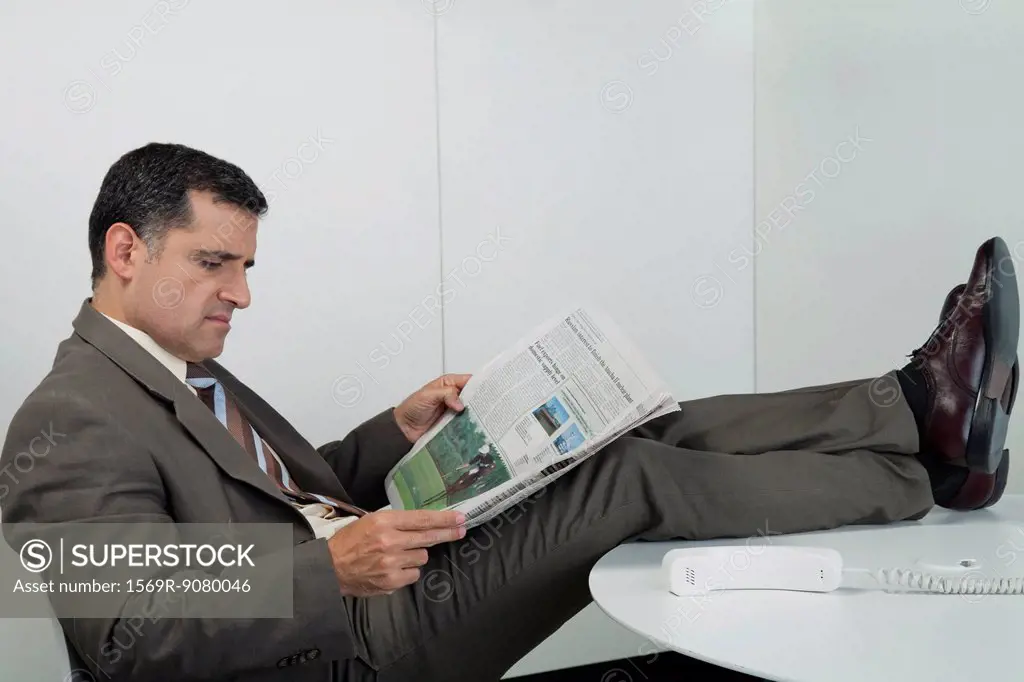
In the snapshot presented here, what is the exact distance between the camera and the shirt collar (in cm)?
150

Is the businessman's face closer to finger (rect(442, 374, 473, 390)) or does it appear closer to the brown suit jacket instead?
the brown suit jacket

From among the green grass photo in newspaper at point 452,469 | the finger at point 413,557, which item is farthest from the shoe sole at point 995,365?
the finger at point 413,557

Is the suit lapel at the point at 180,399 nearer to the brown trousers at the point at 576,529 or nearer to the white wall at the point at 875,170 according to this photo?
the brown trousers at the point at 576,529

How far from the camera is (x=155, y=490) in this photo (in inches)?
51.9

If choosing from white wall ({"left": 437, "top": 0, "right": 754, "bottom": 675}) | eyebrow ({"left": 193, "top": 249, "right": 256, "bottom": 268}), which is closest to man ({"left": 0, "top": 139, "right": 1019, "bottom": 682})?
eyebrow ({"left": 193, "top": 249, "right": 256, "bottom": 268})

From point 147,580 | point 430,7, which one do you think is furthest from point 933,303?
point 147,580

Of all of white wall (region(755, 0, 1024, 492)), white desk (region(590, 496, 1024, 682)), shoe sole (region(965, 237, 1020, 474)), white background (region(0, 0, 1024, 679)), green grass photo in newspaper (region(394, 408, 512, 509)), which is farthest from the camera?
white wall (region(755, 0, 1024, 492))

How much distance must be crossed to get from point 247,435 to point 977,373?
3.86ft

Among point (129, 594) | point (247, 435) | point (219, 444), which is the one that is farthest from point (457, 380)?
point (129, 594)

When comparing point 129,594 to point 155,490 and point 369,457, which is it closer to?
point 155,490

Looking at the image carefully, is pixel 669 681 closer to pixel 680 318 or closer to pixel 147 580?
pixel 680 318

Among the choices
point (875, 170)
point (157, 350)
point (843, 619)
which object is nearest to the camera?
point (843, 619)

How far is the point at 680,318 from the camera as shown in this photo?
10.1ft

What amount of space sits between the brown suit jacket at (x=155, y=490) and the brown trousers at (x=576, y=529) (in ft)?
0.27
